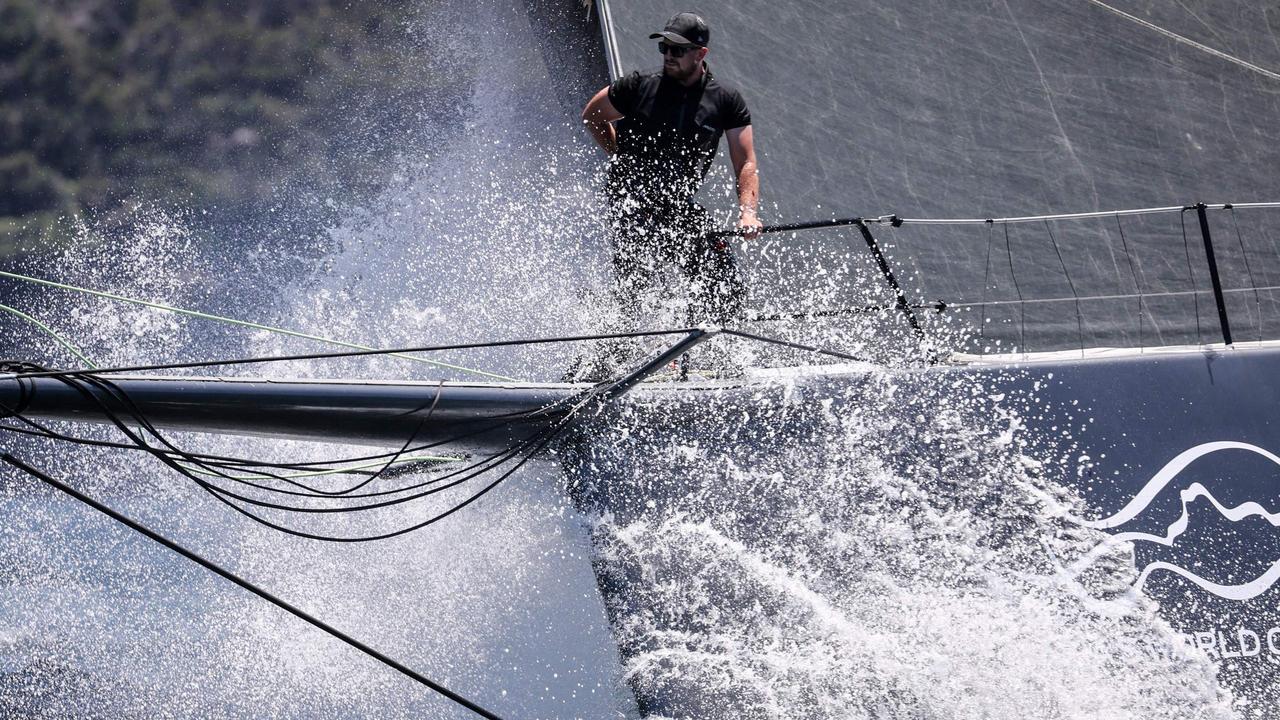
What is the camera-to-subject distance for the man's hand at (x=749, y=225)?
8.64ft

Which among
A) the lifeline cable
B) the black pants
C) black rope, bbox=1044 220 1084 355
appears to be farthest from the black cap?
the lifeline cable

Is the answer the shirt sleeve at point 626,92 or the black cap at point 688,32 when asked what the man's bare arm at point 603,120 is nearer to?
the shirt sleeve at point 626,92

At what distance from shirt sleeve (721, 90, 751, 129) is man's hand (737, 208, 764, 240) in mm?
222

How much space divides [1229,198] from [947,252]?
0.90m

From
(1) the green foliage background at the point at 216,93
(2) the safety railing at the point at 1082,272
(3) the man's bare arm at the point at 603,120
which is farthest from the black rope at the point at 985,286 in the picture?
(1) the green foliage background at the point at 216,93

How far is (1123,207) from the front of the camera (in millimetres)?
3410

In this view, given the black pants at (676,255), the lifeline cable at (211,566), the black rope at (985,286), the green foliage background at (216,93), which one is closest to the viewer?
the lifeline cable at (211,566)

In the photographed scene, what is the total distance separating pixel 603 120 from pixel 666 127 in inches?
7.1

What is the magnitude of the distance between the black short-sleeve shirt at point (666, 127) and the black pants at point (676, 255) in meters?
0.04

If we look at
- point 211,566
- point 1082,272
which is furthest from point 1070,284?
point 211,566

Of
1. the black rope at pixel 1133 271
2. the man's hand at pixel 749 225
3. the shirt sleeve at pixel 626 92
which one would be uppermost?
the shirt sleeve at pixel 626 92

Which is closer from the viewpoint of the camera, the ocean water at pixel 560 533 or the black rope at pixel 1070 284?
the ocean water at pixel 560 533

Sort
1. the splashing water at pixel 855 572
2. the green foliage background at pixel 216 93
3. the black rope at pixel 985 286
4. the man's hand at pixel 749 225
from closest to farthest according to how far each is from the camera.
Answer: the splashing water at pixel 855 572 → the man's hand at pixel 749 225 → the black rope at pixel 985 286 → the green foliage background at pixel 216 93

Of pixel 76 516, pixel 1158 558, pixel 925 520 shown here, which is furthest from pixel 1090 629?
pixel 76 516
